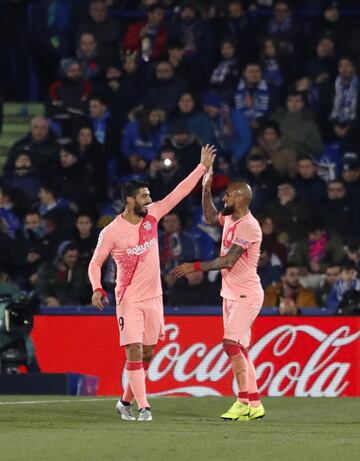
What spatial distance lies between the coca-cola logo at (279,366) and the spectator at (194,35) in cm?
624

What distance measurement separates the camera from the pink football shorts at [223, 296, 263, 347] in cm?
1370

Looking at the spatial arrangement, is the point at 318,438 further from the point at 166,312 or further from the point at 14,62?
the point at 14,62

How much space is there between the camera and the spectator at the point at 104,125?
22656mm

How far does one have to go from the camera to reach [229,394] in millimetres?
18375

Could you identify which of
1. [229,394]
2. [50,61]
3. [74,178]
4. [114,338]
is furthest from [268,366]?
[50,61]

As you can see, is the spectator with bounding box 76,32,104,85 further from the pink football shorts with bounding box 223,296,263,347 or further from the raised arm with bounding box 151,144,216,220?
the pink football shorts with bounding box 223,296,263,347

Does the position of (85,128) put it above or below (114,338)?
above

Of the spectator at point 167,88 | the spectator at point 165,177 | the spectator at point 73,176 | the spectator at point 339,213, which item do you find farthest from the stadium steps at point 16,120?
the spectator at point 339,213

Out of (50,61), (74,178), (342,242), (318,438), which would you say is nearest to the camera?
(318,438)

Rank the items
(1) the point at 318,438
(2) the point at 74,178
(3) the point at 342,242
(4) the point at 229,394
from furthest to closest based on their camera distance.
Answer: (2) the point at 74,178
(3) the point at 342,242
(4) the point at 229,394
(1) the point at 318,438

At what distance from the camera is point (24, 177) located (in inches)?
869

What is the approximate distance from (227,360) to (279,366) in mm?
604

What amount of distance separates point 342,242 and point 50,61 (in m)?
6.94

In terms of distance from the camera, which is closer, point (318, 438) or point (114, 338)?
point (318, 438)
